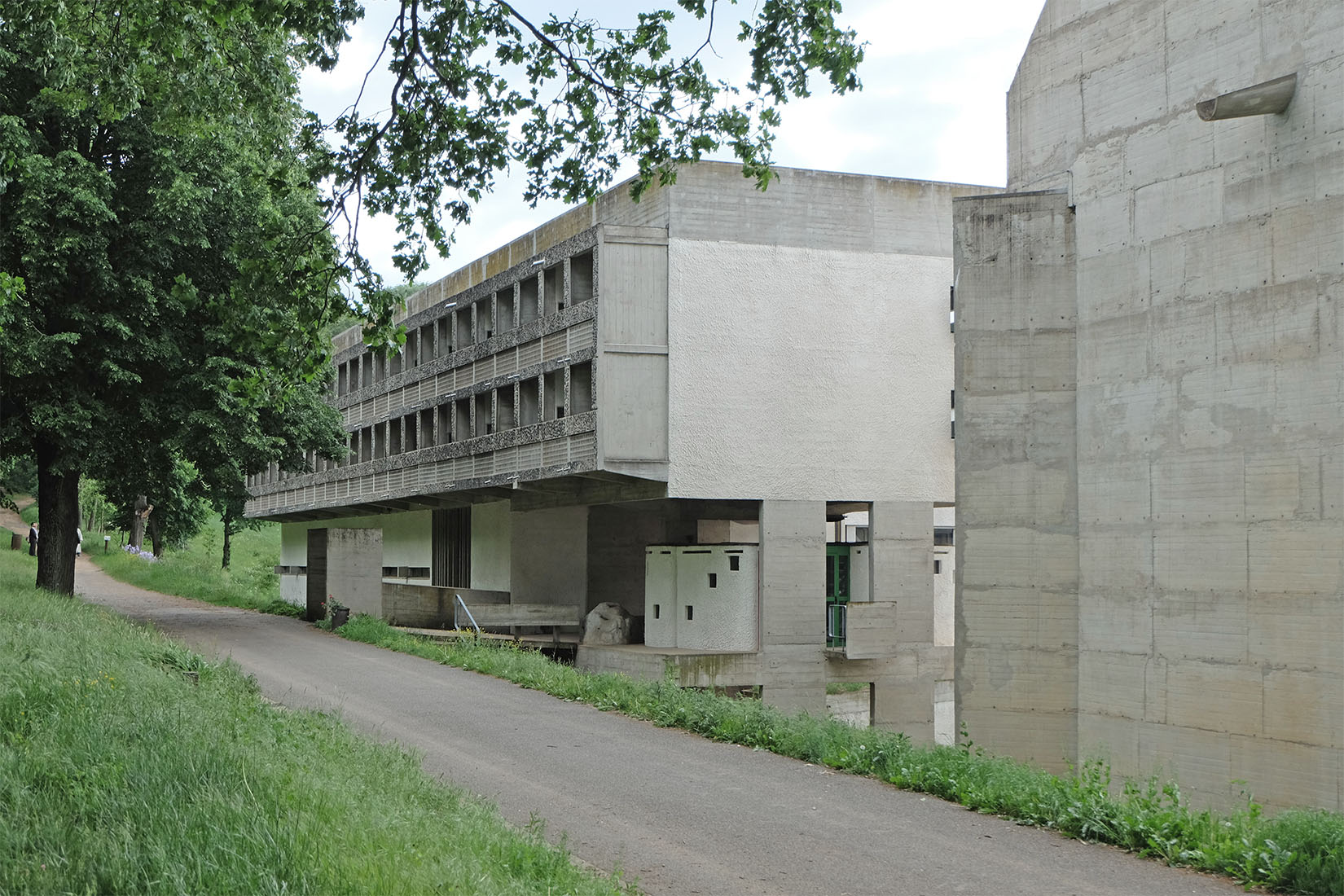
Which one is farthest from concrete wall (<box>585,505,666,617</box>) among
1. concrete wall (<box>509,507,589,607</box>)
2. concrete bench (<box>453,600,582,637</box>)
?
concrete bench (<box>453,600,582,637</box>)

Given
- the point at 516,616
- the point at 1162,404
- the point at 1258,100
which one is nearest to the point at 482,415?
the point at 516,616

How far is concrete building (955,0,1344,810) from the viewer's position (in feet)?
47.5

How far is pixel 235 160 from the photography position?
79.4 feet

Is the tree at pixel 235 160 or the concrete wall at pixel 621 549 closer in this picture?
the tree at pixel 235 160

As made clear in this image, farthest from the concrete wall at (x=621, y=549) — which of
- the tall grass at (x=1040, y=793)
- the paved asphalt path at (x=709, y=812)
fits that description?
the tall grass at (x=1040, y=793)

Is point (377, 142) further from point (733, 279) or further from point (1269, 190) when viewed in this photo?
point (733, 279)

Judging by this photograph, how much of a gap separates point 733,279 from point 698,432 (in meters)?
3.45

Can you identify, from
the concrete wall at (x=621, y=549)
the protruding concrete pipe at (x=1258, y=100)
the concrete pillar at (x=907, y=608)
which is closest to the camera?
the protruding concrete pipe at (x=1258, y=100)

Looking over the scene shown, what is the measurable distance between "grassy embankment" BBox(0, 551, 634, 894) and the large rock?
19.6 metres

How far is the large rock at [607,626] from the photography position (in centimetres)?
3072

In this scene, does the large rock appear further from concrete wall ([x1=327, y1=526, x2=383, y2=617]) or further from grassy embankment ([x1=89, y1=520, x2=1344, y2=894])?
grassy embankment ([x1=89, y1=520, x2=1344, y2=894])

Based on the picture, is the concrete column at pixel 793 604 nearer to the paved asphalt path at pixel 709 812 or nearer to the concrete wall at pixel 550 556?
the concrete wall at pixel 550 556

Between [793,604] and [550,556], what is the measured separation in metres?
8.50

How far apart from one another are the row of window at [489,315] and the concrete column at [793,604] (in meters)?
6.55
